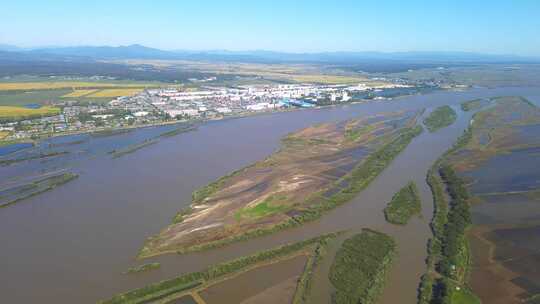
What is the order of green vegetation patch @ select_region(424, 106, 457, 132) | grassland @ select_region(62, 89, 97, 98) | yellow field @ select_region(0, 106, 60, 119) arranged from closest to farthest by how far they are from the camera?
green vegetation patch @ select_region(424, 106, 457, 132)
yellow field @ select_region(0, 106, 60, 119)
grassland @ select_region(62, 89, 97, 98)

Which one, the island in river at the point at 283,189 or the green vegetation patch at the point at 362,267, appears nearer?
the green vegetation patch at the point at 362,267

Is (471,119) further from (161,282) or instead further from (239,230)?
(161,282)

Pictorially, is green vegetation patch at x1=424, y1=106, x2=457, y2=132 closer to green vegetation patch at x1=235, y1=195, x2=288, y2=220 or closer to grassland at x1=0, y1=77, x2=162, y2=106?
green vegetation patch at x1=235, y1=195, x2=288, y2=220

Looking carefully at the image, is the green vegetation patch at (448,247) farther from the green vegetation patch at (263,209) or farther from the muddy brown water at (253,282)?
the green vegetation patch at (263,209)

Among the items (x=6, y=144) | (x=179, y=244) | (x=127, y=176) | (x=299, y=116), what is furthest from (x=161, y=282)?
(x=299, y=116)

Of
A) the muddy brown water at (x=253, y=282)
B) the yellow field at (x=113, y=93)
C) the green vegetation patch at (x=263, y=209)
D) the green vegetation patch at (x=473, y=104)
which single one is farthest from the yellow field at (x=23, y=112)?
the green vegetation patch at (x=473, y=104)

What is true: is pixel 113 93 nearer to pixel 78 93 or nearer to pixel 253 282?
pixel 78 93

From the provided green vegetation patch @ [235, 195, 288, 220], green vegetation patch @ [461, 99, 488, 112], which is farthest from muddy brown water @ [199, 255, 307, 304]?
green vegetation patch @ [461, 99, 488, 112]
